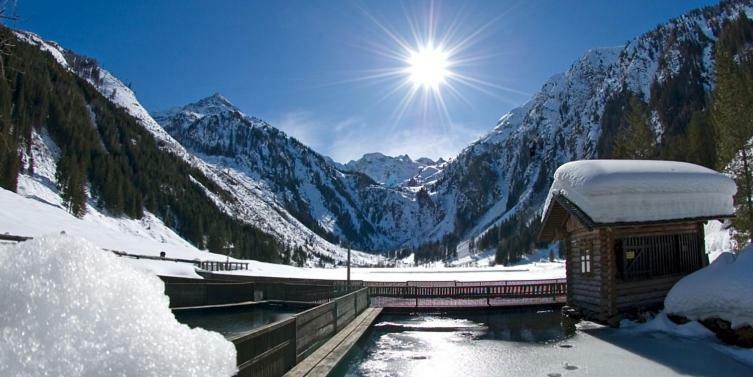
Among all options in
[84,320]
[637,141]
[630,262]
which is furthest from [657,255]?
[637,141]

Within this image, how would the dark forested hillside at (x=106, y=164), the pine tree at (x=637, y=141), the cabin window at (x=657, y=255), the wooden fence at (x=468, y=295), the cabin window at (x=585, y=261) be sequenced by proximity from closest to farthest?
the cabin window at (x=657, y=255), the cabin window at (x=585, y=261), the wooden fence at (x=468, y=295), the pine tree at (x=637, y=141), the dark forested hillside at (x=106, y=164)

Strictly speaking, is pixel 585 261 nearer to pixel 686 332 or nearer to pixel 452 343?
pixel 686 332

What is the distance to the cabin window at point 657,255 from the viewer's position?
20922 mm

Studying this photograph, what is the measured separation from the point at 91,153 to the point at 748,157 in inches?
5085

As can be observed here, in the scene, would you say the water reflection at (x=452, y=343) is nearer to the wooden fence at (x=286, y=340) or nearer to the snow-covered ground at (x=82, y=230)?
the wooden fence at (x=286, y=340)

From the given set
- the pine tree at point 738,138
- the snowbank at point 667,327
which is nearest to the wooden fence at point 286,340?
the snowbank at point 667,327

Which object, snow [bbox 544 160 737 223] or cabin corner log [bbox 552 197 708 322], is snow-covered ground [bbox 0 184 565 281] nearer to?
snow [bbox 544 160 737 223]

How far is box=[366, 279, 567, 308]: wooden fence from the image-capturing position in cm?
2700

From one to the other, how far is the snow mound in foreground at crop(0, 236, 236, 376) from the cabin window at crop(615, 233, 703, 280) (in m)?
20.7

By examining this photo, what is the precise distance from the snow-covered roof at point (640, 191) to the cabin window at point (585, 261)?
9.10 ft

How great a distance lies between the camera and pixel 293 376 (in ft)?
36.5

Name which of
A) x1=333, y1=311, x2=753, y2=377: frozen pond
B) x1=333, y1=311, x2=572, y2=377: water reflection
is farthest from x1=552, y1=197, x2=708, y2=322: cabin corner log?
x1=333, y1=311, x2=572, y2=377: water reflection

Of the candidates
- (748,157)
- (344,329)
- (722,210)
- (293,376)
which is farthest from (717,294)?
(748,157)

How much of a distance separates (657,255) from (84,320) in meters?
23.4
